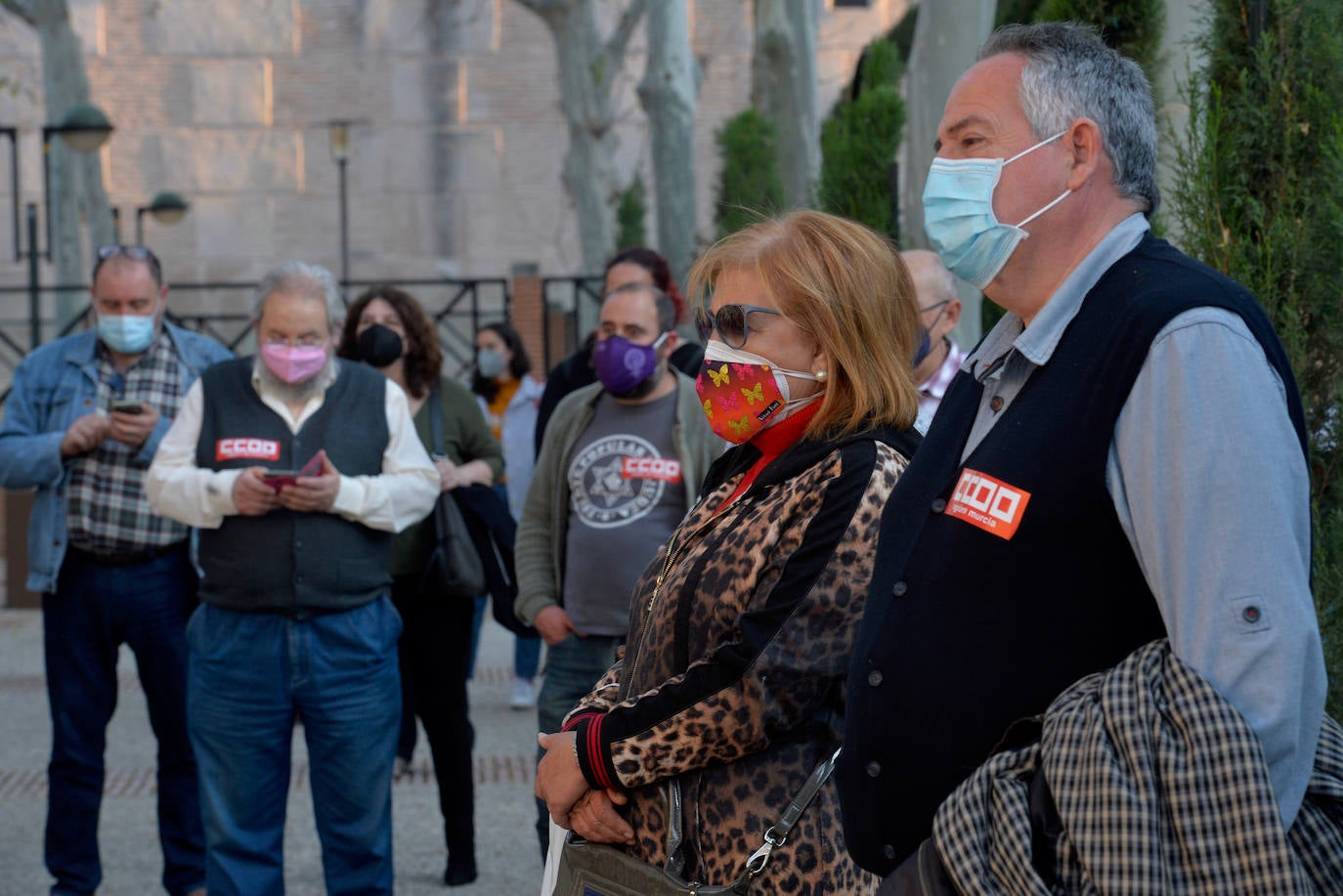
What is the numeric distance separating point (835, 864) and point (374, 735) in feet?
7.69

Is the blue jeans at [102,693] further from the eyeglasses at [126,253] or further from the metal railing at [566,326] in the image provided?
the metal railing at [566,326]

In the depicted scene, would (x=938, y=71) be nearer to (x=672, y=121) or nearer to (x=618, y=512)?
(x=618, y=512)

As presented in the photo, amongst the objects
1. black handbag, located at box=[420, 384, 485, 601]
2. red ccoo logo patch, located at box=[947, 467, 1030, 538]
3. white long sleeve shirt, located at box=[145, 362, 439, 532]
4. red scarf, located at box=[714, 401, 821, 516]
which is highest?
red ccoo logo patch, located at box=[947, 467, 1030, 538]

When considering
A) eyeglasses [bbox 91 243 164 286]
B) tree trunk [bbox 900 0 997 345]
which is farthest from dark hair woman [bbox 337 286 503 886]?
tree trunk [bbox 900 0 997 345]

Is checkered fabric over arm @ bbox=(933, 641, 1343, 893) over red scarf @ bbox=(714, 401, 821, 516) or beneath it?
beneath

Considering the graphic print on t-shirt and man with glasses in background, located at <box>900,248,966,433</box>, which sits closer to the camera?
the graphic print on t-shirt

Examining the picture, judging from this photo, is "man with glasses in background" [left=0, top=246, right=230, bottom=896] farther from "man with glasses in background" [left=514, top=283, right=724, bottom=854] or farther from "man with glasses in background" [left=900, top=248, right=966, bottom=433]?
"man with glasses in background" [left=900, top=248, right=966, bottom=433]

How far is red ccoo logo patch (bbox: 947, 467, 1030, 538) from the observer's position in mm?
1915

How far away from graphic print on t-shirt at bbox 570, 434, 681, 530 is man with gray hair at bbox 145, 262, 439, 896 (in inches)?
21.8

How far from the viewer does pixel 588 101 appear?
803 inches

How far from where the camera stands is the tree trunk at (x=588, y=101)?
20.0 meters

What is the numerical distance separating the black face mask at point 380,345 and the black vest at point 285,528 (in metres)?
0.84

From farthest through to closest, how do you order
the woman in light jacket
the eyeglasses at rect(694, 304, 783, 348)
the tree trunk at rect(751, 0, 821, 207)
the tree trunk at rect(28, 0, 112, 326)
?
1. the tree trunk at rect(28, 0, 112, 326)
2. the tree trunk at rect(751, 0, 821, 207)
3. the woman in light jacket
4. the eyeglasses at rect(694, 304, 783, 348)

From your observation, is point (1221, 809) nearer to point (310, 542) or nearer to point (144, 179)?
point (310, 542)
